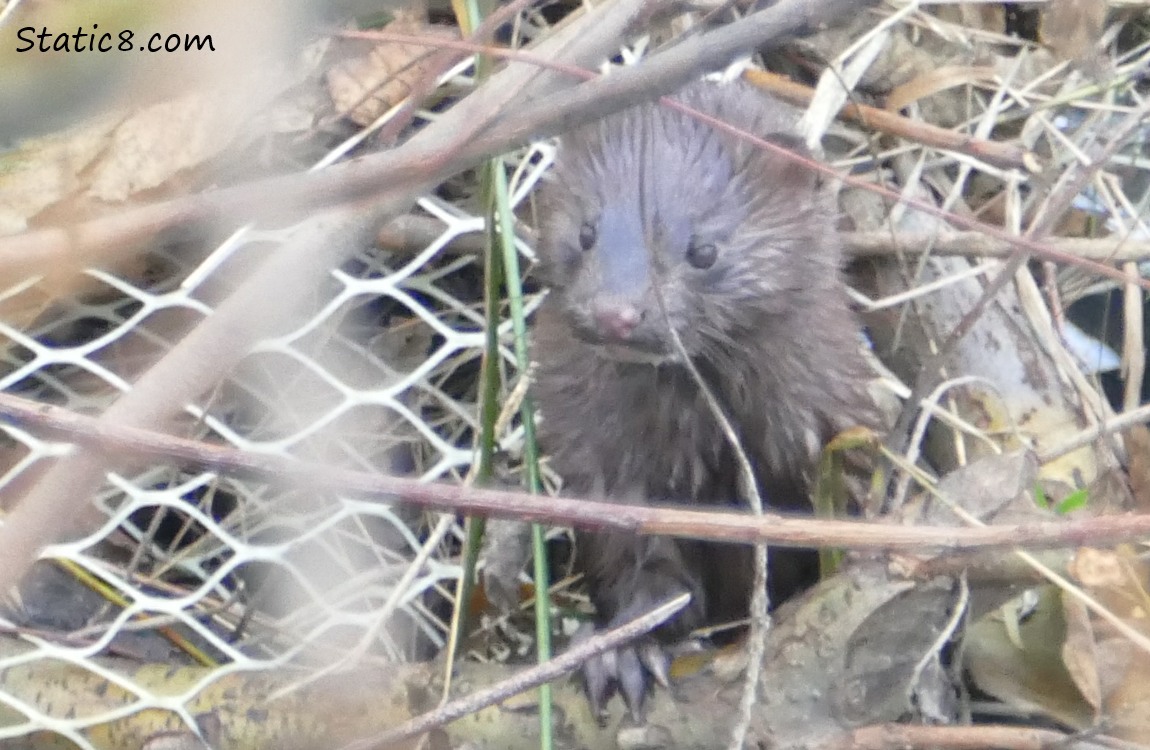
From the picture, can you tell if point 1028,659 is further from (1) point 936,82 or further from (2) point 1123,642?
(1) point 936,82

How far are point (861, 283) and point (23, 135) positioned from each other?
82.2 inches

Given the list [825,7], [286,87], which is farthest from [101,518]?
[825,7]

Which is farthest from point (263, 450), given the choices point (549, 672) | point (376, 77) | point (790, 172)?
point (549, 672)

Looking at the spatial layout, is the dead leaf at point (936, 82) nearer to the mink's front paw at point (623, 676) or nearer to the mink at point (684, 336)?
the mink at point (684, 336)

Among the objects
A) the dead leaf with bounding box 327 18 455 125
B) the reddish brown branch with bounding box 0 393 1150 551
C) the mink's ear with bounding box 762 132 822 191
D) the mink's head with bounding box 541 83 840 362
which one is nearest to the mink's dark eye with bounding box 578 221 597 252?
the mink's head with bounding box 541 83 840 362

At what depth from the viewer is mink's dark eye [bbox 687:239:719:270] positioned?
5.93 feet

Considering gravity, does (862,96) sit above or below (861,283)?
above

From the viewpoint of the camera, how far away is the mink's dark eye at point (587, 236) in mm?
1816

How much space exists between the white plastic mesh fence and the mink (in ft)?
1.12

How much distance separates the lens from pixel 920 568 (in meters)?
1.38

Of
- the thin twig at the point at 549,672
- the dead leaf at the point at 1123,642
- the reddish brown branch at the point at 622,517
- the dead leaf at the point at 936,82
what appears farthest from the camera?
the dead leaf at the point at 936,82

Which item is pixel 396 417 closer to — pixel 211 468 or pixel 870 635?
pixel 870 635

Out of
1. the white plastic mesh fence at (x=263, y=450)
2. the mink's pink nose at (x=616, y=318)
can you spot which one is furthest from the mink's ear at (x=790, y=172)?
the white plastic mesh fence at (x=263, y=450)

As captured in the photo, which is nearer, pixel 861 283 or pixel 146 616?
pixel 146 616
